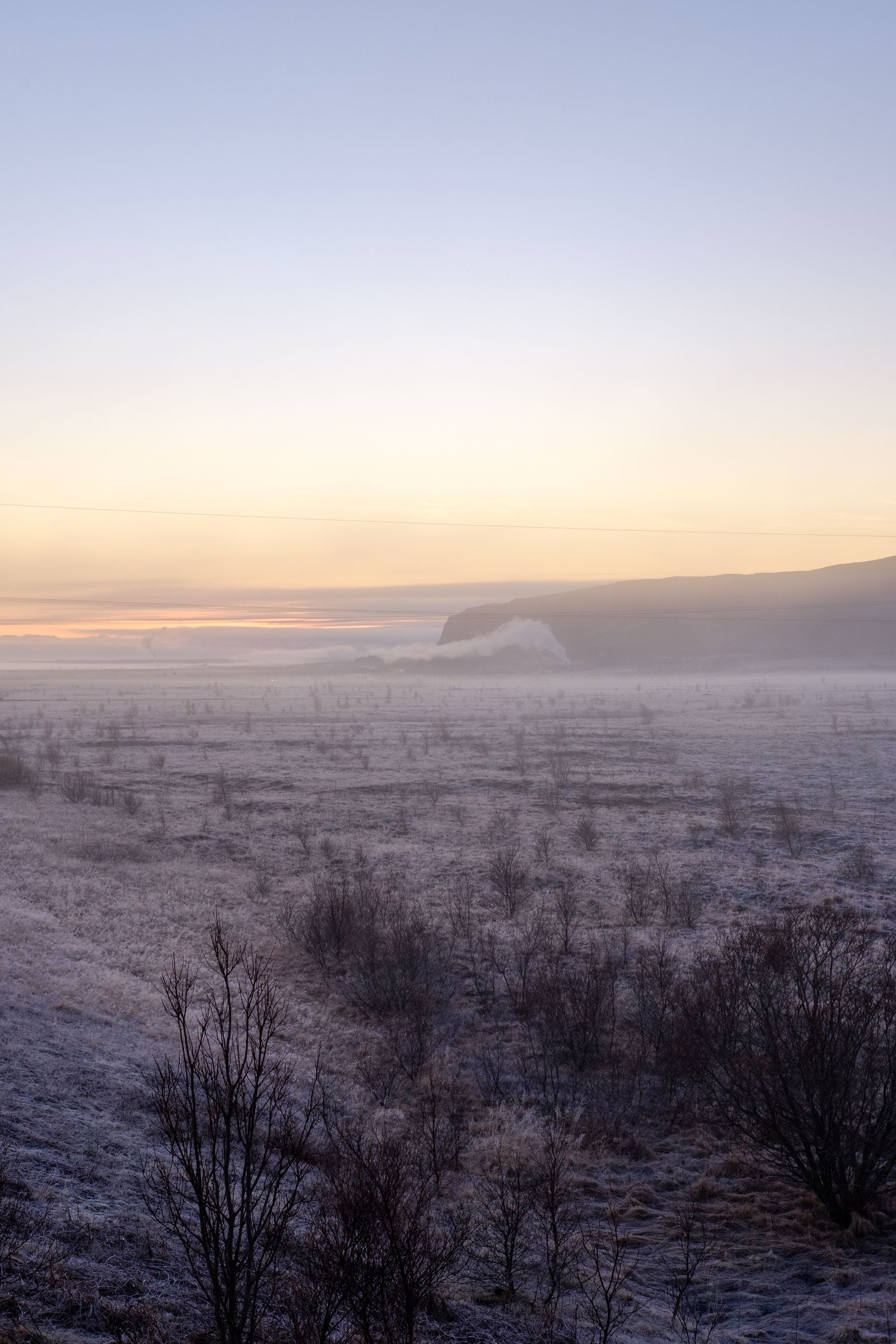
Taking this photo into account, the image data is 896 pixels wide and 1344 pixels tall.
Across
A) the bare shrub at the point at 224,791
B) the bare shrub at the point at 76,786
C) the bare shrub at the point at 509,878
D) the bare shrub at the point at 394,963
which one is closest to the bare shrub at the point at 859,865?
the bare shrub at the point at 509,878

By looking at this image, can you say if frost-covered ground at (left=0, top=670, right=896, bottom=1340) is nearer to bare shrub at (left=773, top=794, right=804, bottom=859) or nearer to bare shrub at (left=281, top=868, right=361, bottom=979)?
bare shrub at (left=773, top=794, right=804, bottom=859)

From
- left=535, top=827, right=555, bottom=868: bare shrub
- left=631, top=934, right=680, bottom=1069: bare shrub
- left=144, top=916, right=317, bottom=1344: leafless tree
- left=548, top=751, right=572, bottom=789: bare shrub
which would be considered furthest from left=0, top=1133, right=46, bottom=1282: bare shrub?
left=548, top=751, right=572, bottom=789: bare shrub

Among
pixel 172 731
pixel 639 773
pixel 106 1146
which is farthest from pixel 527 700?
pixel 106 1146

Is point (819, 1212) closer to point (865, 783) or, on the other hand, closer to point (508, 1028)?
point (508, 1028)

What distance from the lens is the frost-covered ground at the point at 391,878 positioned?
8.67 meters

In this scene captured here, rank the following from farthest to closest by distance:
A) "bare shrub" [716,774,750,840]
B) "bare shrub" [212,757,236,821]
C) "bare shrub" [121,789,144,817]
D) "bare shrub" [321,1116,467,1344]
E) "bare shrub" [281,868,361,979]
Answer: "bare shrub" [212,757,236,821], "bare shrub" [121,789,144,817], "bare shrub" [716,774,750,840], "bare shrub" [281,868,361,979], "bare shrub" [321,1116,467,1344]

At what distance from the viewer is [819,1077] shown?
10000mm

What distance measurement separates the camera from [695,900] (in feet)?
74.8

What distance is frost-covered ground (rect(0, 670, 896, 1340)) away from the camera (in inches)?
341

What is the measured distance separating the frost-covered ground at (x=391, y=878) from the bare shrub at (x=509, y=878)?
33 centimetres

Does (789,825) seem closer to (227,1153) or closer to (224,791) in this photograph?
(224,791)

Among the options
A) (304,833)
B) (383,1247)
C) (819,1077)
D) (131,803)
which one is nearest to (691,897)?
(819,1077)

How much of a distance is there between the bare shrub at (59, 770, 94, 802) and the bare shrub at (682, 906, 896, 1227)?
3035cm

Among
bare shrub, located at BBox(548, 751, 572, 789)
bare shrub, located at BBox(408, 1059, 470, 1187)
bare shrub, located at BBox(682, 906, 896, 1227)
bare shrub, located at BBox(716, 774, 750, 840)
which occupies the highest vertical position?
bare shrub, located at BBox(682, 906, 896, 1227)
